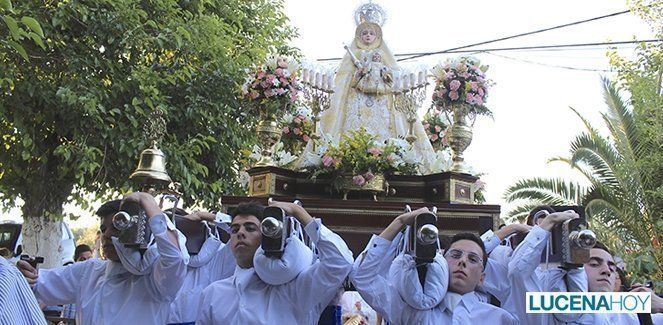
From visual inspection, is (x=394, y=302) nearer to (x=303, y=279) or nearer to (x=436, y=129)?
(x=303, y=279)

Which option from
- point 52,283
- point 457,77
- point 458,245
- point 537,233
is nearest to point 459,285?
point 458,245

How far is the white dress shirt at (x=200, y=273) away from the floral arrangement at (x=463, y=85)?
3.75 meters

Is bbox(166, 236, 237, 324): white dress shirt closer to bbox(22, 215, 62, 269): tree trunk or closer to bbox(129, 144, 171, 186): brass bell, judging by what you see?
bbox(129, 144, 171, 186): brass bell

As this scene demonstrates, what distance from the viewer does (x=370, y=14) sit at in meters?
9.77

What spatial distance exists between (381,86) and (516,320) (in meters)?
5.20

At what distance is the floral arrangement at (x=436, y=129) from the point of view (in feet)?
31.1

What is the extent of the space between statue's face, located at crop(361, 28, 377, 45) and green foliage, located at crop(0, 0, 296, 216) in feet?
6.98

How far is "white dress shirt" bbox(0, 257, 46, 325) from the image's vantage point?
7.70ft

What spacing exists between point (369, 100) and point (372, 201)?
6.60 feet

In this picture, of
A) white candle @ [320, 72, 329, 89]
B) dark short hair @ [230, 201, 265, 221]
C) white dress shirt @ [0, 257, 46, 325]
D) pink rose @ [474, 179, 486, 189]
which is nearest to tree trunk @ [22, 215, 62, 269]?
white candle @ [320, 72, 329, 89]

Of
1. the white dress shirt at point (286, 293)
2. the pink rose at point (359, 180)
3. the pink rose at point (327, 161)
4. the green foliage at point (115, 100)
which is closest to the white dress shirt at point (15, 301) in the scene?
the white dress shirt at point (286, 293)

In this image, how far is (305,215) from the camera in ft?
13.7

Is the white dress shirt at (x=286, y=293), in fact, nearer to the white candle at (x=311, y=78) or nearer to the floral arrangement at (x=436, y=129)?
the white candle at (x=311, y=78)

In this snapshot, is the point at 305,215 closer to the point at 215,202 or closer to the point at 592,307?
the point at 592,307
